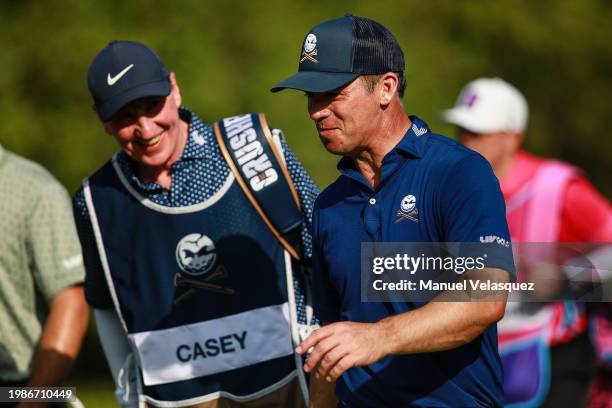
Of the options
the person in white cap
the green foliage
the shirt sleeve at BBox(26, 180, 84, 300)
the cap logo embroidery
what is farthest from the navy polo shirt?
the green foliage

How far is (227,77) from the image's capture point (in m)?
12.4

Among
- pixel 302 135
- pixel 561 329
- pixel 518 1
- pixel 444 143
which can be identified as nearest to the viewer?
pixel 444 143

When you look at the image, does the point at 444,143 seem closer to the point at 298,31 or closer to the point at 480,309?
the point at 480,309

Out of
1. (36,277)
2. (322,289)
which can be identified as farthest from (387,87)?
(36,277)

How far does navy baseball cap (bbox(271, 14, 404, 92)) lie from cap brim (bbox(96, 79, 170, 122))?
3.07 ft

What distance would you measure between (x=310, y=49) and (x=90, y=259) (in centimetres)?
168

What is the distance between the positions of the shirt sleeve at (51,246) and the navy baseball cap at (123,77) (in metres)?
0.89

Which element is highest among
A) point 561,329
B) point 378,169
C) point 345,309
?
point 378,169

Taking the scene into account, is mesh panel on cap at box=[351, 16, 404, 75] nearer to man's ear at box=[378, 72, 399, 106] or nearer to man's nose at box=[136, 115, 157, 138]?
man's ear at box=[378, 72, 399, 106]

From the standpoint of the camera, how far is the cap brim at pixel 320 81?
3.97 meters

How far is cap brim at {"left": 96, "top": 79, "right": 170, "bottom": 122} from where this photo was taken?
4844 mm

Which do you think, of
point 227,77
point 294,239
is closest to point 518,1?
point 227,77

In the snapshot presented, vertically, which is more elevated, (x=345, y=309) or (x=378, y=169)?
(x=378, y=169)

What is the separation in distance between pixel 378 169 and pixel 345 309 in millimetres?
516
